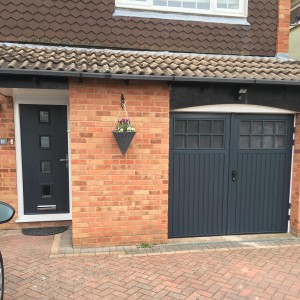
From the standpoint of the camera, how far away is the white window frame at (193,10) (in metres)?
5.53

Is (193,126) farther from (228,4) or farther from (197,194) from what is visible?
(228,4)

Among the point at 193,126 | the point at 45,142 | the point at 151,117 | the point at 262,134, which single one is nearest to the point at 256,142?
the point at 262,134

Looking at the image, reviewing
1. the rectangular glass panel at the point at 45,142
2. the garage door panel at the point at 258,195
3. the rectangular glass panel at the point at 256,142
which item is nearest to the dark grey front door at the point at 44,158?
the rectangular glass panel at the point at 45,142

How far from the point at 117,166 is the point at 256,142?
2.49 meters

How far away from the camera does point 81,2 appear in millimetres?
5324

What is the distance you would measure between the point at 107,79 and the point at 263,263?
348cm

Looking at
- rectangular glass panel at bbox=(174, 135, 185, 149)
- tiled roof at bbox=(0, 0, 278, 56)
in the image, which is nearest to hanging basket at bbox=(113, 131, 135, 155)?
A: rectangular glass panel at bbox=(174, 135, 185, 149)

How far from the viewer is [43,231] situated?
17.7 feet

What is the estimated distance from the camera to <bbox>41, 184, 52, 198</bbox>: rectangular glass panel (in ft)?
18.6

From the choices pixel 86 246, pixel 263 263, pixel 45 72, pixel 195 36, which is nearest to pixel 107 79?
pixel 45 72

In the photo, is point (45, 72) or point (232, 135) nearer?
point (45, 72)

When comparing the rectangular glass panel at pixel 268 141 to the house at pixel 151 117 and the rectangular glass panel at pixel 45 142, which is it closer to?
the house at pixel 151 117

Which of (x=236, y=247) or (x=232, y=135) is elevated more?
(x=232, y=135)

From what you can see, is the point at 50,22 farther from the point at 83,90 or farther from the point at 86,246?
the point at 86,246
